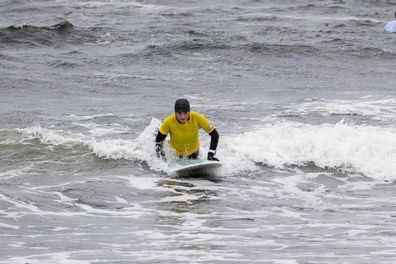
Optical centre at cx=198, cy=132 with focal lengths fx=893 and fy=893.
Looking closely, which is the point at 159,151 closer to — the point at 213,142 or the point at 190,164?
the point at 190,164

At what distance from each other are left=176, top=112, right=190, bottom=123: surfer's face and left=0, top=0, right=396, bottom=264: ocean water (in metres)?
0.90

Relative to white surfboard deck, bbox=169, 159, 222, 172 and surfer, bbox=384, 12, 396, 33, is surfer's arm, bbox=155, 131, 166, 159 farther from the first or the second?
surfer, bbox=384, 12, 396, 33

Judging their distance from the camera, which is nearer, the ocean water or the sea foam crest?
the ocean water

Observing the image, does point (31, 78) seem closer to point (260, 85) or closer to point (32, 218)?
point (260, 85)

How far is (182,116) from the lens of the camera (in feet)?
44.7

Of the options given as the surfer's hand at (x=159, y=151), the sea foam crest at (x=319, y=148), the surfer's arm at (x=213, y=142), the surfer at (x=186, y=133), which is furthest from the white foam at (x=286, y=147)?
the surfer's arm at (x=213, y=142)

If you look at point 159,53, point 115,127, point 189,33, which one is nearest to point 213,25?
point 189,33

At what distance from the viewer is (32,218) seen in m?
11.3

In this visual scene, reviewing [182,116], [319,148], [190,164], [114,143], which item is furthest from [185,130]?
[319,148]

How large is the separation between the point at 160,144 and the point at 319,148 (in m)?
3.20

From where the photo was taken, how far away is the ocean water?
34.1 ft

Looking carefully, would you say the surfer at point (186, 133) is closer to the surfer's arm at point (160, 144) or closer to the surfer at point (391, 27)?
the surfer's arm at point (160, 144)

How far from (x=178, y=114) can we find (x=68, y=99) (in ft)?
22.4

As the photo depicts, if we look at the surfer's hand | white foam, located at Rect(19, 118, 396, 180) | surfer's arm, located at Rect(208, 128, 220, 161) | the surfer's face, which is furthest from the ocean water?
the surfer's face
